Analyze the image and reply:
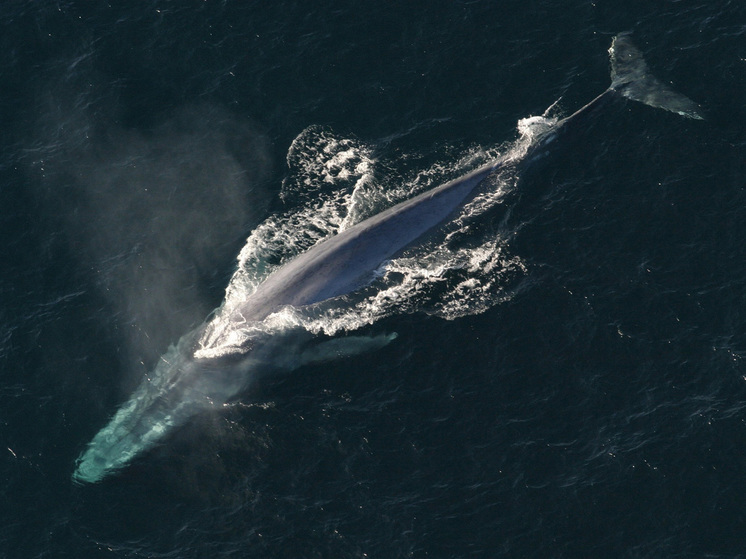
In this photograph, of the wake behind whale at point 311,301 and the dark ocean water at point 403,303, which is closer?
the dark ocean water at point 403,303

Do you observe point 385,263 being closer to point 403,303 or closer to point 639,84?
point 403,303

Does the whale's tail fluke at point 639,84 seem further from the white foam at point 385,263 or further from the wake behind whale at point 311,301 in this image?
the wake behind whale at point 311,301

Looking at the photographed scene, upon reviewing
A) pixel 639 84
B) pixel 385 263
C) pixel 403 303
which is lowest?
pixel 403 303

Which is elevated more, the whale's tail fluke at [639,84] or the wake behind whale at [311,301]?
the whale's tail fluke at [639,84]

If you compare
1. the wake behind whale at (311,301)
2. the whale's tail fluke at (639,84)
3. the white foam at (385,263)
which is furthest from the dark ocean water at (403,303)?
the whale's tail fluke at (639,84)

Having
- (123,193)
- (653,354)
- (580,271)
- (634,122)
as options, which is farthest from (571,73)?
(123,193)

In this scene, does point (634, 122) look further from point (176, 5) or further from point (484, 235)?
point (176, 5)

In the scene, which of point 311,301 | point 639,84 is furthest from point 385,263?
point 639,84
